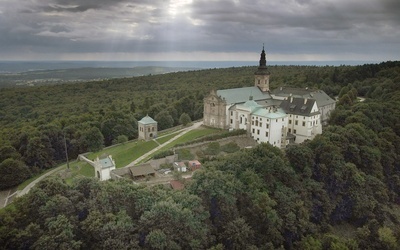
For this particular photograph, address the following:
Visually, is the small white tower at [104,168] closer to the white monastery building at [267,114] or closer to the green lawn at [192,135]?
the green lawn at [192,135]

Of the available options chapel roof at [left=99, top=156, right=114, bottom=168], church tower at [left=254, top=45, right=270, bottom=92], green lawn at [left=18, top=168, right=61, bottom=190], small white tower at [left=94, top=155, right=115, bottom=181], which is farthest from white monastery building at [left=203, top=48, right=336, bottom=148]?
green lawn at [left=18, top=168, right=61, bottom=190]

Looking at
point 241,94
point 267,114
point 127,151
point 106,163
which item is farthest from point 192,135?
point 106,163

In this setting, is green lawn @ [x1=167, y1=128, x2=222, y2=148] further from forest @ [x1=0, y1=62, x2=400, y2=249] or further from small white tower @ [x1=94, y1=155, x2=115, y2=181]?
small white tower @ [x1=94, y1=155, x2=115, y2=181]

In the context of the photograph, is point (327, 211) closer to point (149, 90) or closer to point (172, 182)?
point (172, 182)

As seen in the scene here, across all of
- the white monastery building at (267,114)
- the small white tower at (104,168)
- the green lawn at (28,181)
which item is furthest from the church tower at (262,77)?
the green lawn at (28,181)

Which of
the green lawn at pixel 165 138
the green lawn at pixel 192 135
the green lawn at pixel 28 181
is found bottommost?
the green lawn at pixel 28 181

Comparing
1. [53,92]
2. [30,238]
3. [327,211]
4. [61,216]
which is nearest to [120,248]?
[61,216]

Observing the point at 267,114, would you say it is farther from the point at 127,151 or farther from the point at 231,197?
the point at 127,151
